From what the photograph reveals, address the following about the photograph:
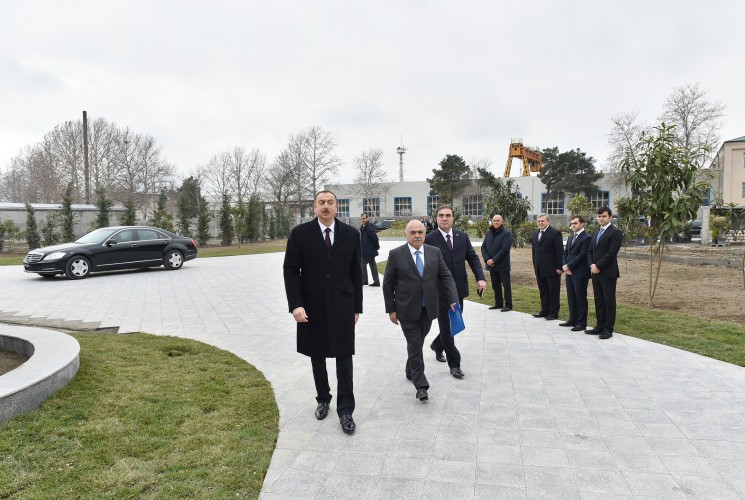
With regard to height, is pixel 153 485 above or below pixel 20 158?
below

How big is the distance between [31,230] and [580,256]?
2525 cm

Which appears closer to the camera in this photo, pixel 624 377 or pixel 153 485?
pixel 153 485

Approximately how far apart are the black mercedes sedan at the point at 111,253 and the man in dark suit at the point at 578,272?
12620 mm

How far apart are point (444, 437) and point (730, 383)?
128 inches

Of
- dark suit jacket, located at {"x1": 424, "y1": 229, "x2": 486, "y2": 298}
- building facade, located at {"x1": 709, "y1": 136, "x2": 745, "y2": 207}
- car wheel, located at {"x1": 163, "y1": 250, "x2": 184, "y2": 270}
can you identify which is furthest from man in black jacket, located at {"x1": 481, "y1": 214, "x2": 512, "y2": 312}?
building facade, located at {"x1": 709, "y1": 136, "x2": 745, "y2": 207}

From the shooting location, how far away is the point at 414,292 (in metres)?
4.55

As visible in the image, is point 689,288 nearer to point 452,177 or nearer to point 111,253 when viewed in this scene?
point 111,253

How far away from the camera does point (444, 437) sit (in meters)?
3.74

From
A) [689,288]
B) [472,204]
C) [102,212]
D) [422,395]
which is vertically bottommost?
[689,288]

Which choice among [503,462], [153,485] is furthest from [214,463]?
[503,462]

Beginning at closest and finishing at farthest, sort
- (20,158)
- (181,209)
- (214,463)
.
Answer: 1. (214,463)
2. (181,209)
3. (20,158)

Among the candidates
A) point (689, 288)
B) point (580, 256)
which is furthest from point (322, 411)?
point (689, 288)

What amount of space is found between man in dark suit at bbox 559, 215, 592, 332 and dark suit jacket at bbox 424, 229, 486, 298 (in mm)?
→ 2164

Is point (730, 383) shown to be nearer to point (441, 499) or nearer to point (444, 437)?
point (444, 437)
